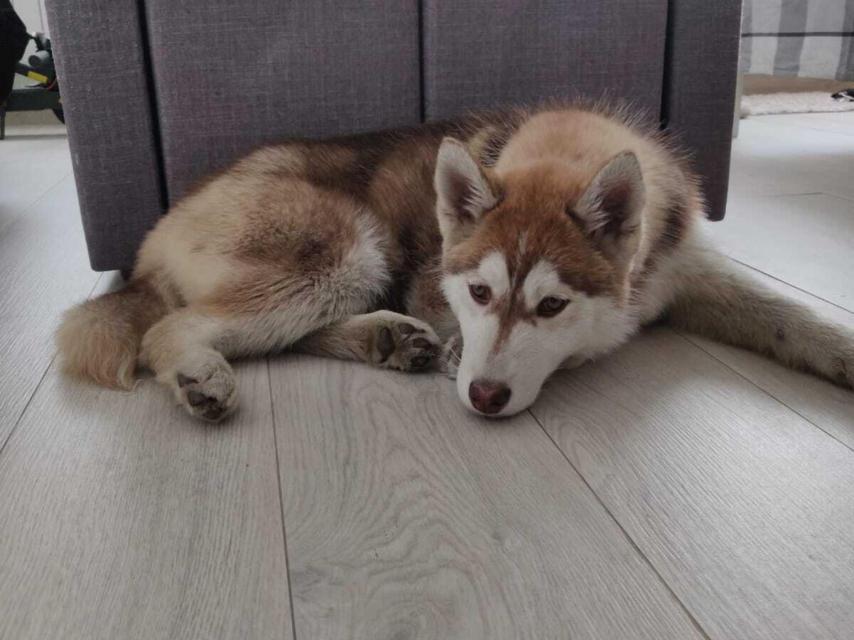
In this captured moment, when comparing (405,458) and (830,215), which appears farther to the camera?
(830,215)

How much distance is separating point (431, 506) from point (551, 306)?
19.8 inches

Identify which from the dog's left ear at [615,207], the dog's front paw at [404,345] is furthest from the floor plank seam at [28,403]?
the dog's left ear at [615,207]

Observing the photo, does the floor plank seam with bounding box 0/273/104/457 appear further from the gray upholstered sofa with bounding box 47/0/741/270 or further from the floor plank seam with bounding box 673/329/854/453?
the floor plank seam with bounding box 673/329/854/453

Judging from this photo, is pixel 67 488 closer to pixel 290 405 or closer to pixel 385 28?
pixel 290 405

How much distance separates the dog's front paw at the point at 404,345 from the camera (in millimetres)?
1812

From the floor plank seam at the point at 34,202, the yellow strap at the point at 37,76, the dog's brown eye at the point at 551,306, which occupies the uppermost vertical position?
the yellow strap at the point at 37,76

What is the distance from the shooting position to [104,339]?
5.73 feet

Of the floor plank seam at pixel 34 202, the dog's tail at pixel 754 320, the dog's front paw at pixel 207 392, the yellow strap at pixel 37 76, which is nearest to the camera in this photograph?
the dog's front paw at pixel 207 392

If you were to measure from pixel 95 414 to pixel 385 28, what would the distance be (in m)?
1.40

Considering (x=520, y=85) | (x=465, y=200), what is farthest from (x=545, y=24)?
(x=465, y=200)

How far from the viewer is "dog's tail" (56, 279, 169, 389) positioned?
1.72 metres

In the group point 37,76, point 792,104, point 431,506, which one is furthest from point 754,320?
point 37,76

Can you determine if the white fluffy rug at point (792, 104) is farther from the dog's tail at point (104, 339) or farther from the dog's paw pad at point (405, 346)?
the dog's tail at point (104, 339)

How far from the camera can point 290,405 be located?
1656 millimetres
